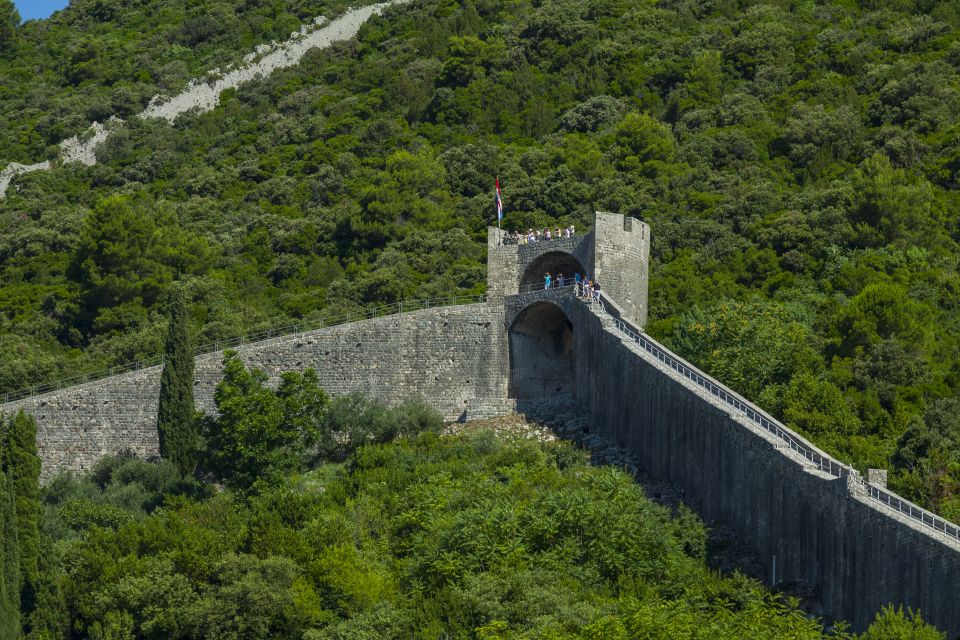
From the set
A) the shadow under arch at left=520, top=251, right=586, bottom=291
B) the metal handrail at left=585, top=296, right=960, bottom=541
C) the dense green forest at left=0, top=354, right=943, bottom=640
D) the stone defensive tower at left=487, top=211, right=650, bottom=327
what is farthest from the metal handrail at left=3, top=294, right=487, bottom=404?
the metal handrail at left=585, top=296, right=960, bottom=541

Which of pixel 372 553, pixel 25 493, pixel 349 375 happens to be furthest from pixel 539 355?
pixel 25 493

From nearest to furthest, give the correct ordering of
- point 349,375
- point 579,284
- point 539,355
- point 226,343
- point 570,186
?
point 579,284
point 349,375
point 539,355
point 226,343
point 570,186

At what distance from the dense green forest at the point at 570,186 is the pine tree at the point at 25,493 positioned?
49.8ft

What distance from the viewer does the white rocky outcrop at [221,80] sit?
308 feet

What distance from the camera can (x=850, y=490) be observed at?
32500mm

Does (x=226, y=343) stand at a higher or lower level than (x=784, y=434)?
higher

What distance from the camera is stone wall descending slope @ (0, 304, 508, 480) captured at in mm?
49562

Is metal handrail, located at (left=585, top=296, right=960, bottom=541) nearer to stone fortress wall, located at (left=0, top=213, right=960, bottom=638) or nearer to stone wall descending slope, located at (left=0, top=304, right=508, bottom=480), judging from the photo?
stone fortress wall, located at (left=0, top=213, right=960, bottom=638)

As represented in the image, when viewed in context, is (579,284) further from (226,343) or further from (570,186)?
(570,186)

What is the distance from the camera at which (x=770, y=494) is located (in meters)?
35.8

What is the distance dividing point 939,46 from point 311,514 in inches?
1982

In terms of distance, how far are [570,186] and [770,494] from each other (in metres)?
35.7

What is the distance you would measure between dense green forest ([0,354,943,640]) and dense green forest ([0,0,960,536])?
7.17 metres

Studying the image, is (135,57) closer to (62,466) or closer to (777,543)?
(62,466)
